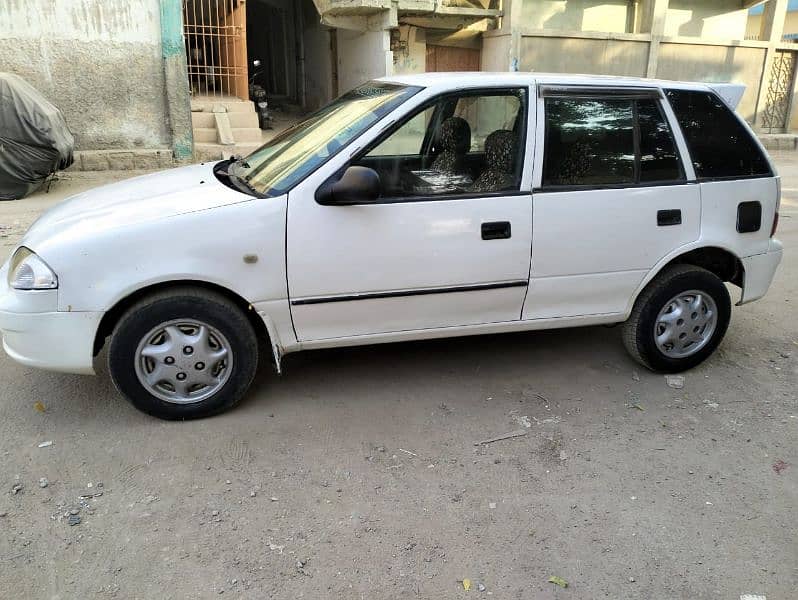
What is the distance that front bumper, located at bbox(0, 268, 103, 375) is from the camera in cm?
324

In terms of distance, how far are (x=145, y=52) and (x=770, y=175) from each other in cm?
988

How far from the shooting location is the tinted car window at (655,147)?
157 inches

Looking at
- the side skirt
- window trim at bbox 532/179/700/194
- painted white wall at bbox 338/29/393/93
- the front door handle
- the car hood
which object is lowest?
the side skirt

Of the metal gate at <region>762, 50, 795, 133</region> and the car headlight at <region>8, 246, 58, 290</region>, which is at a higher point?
the metal gate at <region>762, 50, 795, 133</region>

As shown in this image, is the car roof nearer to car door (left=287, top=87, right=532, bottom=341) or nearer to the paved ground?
car door (left=287, top=87, right=532, bottom=341)

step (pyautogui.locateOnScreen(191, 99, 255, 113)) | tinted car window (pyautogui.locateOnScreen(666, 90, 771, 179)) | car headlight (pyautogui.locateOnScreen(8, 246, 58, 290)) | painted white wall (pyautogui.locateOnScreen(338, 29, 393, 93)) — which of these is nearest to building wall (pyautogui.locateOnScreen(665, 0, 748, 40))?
painted white wall (pyautogui.locateOnScreen(338, 29, 393, 93))

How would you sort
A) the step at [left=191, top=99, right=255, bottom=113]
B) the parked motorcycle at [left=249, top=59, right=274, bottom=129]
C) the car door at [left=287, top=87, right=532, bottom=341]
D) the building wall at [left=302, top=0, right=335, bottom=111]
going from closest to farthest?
the car door at [left=287, top=87, right=532, bottom=341] < the step at [left=191, top=99, right=255, bottom=113] < the parked motorcycle at [left=249, top=59, right=274, bottom=129] < the building wall at [left=302, top=0, right=335, bottom=111]

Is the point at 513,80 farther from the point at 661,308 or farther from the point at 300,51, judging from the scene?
the point at 300,51

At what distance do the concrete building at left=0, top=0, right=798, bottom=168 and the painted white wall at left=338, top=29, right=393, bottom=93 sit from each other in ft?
0.13

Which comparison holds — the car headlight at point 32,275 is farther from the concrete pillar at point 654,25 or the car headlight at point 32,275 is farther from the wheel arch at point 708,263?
the concrete pillar at point 654,25

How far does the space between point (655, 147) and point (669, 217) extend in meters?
0.42

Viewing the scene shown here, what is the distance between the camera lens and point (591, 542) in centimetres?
281

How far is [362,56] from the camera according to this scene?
1488 centimetres

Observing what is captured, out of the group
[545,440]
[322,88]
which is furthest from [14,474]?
[322,88]
